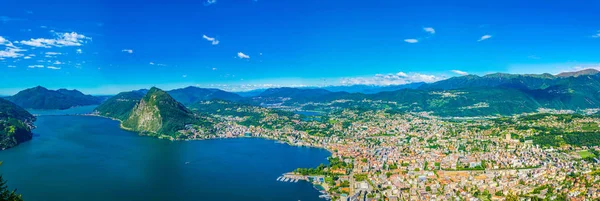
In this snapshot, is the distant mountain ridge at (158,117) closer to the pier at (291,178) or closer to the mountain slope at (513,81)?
the pier at (291,178)

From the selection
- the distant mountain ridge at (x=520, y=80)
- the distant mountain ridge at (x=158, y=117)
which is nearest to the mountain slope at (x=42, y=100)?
the distant mountain ridge at (x=158, y=117)

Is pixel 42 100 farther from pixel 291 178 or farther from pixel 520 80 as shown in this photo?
pixel 520 80

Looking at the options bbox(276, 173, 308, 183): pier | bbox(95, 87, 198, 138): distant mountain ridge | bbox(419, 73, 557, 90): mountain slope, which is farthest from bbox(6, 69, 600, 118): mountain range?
bbox(276, 173, 308, 183): pier

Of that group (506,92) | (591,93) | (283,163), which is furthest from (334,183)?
(591,93)

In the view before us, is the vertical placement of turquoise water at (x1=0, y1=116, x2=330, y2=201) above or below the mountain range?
below

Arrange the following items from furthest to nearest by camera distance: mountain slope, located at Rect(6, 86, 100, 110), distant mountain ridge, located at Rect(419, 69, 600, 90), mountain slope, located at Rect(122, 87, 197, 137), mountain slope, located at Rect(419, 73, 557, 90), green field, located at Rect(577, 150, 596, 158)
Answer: mountain slope, located at Rect(419, 73, 557, 90)
distant mountain ridge, located at Rect(419, 69, 600, 90)
mountain slope, located at Rect(6, 86, 100, 110)
mountain slope, located at Rect(122, 87, 197, 137)
green field, located at Rect(577, 150, 596, 158)

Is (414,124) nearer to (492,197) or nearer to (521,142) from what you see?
(521,142)

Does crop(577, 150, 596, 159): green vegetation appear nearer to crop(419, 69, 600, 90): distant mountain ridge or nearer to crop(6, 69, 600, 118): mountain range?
crop(6, 69, 600, 118): mountain range

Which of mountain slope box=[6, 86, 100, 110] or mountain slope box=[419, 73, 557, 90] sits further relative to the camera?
mountain slope box=[419, 73, 557, 90]
